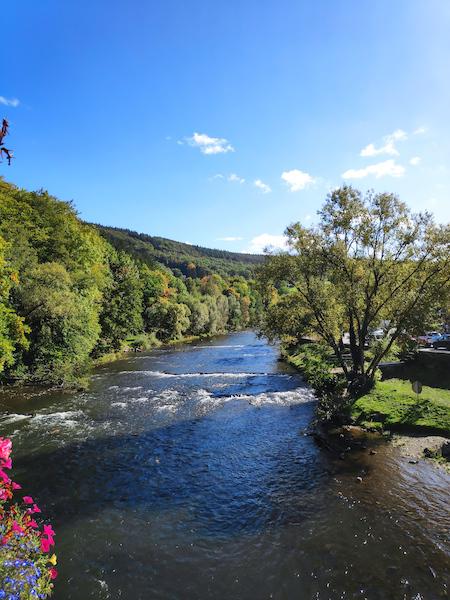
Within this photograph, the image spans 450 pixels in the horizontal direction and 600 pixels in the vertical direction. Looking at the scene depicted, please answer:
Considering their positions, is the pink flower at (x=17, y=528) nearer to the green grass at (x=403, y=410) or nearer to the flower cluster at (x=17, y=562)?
the flower cluster at (x=17, y=562)

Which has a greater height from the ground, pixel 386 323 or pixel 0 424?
pixel 386 323

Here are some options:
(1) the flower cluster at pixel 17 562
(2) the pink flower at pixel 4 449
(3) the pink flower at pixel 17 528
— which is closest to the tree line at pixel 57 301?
(2) the pink flower at pixel 4 449

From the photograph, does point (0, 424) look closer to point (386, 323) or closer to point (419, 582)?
point (419, 582)

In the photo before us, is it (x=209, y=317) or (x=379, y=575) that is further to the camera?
(x=209, y=317)

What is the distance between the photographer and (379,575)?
411 inches

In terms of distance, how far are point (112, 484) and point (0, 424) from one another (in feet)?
35.1

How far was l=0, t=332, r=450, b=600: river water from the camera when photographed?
10305mm

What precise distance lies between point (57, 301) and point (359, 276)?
2497cm

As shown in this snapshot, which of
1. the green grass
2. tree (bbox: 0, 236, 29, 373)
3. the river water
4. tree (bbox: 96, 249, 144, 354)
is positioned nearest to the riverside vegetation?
the green grass

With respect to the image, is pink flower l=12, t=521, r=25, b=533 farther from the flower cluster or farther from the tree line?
the tree line

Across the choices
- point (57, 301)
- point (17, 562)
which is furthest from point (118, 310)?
point (17, 562)

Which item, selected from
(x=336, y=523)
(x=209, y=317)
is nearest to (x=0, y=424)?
(x=336, y=523)

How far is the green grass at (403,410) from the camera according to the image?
2045 cm

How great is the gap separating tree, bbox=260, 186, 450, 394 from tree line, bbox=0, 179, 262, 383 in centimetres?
329
